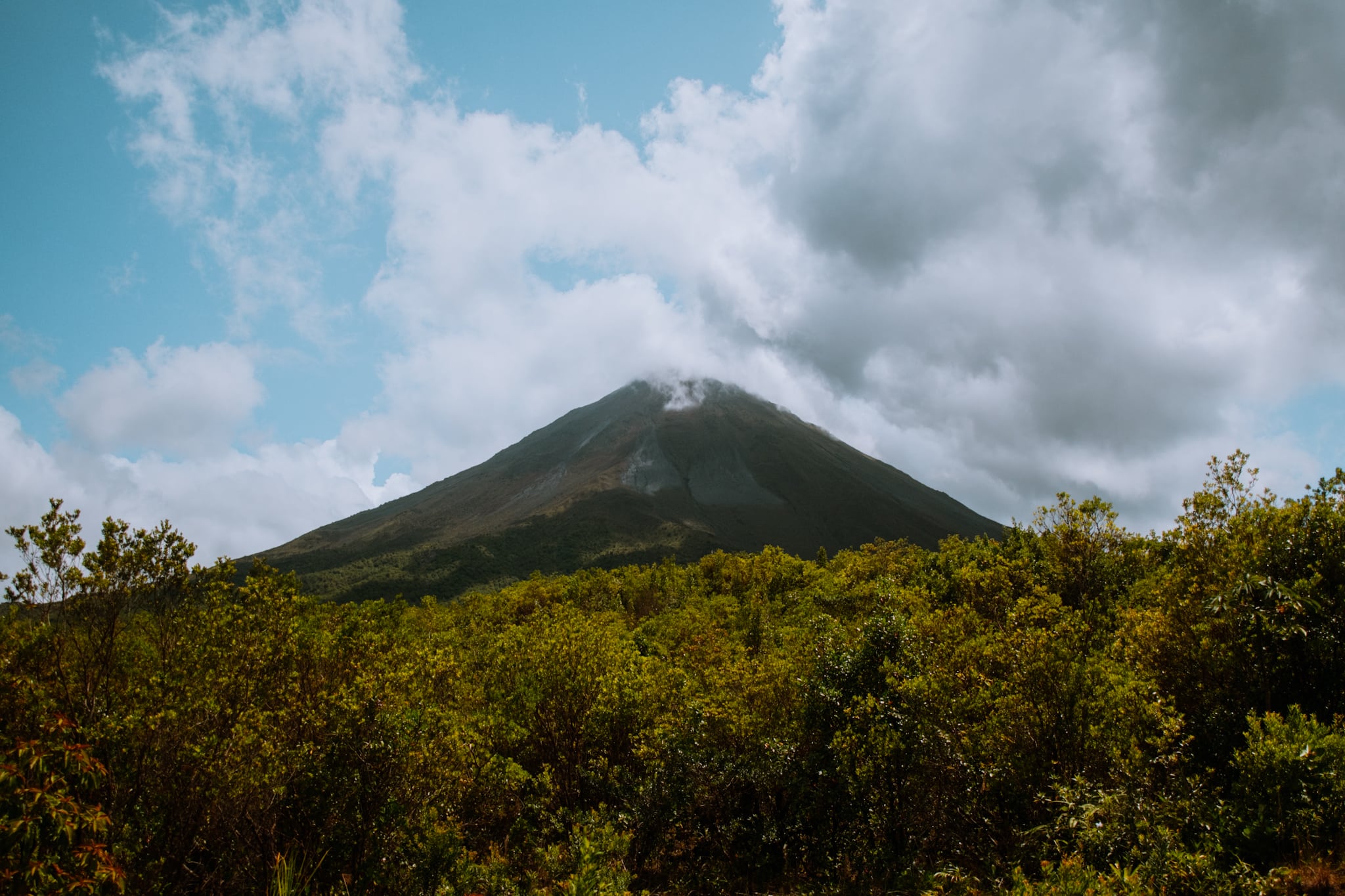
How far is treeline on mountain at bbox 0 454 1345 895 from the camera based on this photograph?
29.7ft

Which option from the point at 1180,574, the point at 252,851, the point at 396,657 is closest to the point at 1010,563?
the point at 1180,574

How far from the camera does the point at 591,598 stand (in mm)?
50688

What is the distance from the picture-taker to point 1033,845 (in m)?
10.9

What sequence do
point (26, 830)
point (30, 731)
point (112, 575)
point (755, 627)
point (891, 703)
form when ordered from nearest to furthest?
point (26, 830) < point (30, 731) < point (112, 575) < point (891, 703) < point (755, 627)

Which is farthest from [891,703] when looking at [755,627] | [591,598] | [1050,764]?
[591,598]

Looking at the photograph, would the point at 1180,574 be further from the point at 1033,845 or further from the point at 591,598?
the point at 591,598

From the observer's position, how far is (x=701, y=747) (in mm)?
14805

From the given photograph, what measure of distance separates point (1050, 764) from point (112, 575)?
49.5 feet

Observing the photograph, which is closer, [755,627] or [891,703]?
[891,703]

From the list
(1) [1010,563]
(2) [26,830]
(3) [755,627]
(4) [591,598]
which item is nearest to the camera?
(2) [26,830]

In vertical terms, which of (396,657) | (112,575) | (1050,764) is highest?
(112,575)

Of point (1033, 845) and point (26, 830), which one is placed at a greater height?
point (26, 830)

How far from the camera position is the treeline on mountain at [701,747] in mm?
9039

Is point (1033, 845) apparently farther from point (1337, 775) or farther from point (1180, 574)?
point (1180, 574)
